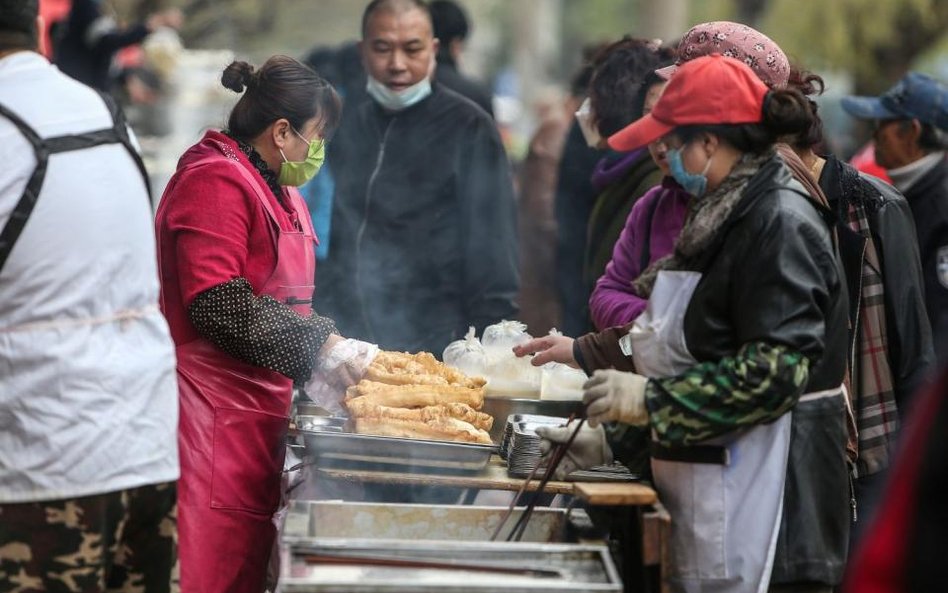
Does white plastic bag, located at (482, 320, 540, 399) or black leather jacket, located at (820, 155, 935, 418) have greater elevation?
black leather jacket, located at (820, 155, 935, 418)

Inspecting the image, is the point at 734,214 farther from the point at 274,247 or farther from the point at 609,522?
the point at 274,247

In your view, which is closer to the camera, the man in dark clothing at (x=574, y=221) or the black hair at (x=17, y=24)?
the black hair at (x=17, y=24)

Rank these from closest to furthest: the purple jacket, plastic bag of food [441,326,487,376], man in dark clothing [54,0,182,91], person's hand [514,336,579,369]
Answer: person's hand [514,336,579,369] < the purple jacket < plastic bag of food [441,326,487,376] < man in dark clothing [54,0,182,91]

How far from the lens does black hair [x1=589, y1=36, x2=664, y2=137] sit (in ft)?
17.6

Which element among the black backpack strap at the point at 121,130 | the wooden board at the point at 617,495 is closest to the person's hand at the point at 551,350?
the wooden board at the point at 617,495

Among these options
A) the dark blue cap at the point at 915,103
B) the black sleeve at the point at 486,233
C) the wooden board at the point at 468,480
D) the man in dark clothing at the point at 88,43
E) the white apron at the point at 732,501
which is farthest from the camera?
the man in dark clothing at the point at 88,43

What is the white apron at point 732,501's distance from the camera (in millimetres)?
3438

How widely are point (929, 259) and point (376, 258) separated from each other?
2547 mm

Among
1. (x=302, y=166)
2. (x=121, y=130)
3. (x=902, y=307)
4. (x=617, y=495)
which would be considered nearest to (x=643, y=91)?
(x=902, y=307)

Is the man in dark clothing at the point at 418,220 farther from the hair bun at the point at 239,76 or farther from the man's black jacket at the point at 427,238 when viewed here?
the hair bun at the point at 239,76

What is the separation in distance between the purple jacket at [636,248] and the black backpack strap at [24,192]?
7.25 feet

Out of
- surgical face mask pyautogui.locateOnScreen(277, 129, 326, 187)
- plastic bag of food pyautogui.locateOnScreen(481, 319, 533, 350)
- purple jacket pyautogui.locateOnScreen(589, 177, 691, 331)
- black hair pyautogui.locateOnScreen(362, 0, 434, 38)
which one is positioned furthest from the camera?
black hair pyautogui.locateOnScreen(362, 0, 434, 38)

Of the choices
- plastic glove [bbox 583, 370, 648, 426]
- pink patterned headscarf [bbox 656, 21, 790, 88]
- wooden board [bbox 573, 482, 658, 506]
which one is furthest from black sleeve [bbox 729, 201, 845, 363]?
pink patterned headscarf [bbox 656, 21, 790, 88]

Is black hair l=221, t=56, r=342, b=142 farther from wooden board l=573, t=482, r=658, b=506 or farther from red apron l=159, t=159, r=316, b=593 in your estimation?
wooden board l=573, t=482, r=658, b=506
